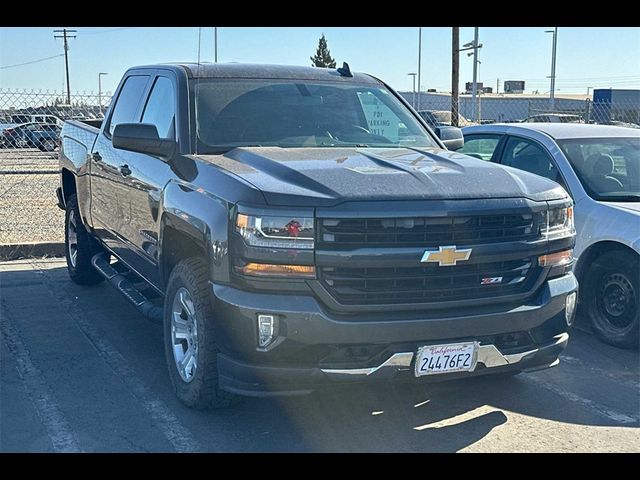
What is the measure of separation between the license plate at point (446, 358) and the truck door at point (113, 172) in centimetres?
272

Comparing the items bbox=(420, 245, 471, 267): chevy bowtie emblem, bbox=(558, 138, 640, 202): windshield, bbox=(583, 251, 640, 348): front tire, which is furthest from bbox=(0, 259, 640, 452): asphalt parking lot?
bbox=(558, 138, 640, 202): windshield

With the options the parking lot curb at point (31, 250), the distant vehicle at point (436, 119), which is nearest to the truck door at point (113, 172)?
the parking lot curb at point (31, 250)

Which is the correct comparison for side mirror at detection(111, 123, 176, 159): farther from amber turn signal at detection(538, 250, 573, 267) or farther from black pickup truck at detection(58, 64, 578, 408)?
amber turn signal at detection(538, 250, 573, 267)

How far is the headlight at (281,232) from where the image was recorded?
364 cm

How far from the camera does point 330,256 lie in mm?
3629

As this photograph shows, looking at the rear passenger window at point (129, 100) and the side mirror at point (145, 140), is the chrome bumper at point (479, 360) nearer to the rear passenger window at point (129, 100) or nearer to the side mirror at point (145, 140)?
the side mirror at point (145, 140)

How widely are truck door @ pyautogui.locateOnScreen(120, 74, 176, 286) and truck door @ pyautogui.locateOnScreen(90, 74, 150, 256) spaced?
0.43 feet

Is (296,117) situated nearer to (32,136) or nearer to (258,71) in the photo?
(258,71)

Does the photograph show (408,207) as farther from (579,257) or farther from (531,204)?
(579,257)

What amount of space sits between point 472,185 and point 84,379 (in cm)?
281

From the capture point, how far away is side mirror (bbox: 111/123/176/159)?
→ 183 inches

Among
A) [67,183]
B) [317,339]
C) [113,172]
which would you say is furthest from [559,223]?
[67,183]

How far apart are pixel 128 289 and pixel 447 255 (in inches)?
109

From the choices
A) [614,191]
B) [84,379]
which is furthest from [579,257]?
[84,379]
